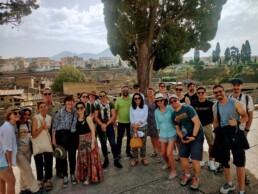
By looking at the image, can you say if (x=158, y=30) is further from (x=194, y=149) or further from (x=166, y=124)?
(x=194, y=149)

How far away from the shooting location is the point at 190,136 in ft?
12.6

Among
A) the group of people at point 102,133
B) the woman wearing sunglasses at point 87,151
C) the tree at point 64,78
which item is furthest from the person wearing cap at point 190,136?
the tree at point 64,78

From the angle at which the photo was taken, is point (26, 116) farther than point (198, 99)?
No

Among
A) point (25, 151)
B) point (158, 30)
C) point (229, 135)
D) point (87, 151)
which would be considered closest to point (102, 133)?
point (87, 151)

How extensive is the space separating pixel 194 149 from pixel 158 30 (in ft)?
20.6

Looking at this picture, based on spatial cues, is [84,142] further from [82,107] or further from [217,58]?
[217,58]

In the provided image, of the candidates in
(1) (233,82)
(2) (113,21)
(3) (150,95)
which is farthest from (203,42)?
(1) (233,82)

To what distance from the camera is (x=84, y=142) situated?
418cm

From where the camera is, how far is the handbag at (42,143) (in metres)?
3.99

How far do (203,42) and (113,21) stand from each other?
3.78 meters

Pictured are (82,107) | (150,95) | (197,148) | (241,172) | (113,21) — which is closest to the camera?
(241,172)

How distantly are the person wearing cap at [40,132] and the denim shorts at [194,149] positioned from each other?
2.33 meters

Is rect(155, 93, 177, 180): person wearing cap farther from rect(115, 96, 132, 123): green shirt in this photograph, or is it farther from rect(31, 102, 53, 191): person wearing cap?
rect(31, 102, 53, 191): person wearing cap

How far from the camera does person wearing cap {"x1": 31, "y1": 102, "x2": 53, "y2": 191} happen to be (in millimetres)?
3992
